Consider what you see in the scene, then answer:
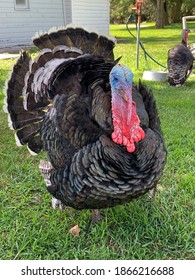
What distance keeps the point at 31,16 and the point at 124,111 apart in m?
13.1

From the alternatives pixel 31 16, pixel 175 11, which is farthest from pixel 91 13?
pixel 175 11

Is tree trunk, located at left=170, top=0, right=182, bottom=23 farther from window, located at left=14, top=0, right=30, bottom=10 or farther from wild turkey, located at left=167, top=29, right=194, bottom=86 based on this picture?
wild turkey, located at left=167, top=29, right=194, bottom=86

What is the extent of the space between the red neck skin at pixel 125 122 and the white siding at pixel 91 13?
47.8 feet

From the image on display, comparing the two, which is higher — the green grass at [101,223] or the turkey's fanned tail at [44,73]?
the turkey's fanned tail at [44,73]

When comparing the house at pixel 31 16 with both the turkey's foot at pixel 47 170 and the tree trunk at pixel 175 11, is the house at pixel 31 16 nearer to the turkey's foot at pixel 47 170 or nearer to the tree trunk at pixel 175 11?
the turkey's foot at pixel 47 170

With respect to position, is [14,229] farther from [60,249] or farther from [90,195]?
[90,195]

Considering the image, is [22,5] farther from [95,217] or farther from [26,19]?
[95,217]

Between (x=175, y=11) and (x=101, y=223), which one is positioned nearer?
(x=101, y=223)

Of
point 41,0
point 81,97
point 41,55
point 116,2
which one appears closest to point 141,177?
point 81,97

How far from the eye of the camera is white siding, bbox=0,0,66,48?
1338cm

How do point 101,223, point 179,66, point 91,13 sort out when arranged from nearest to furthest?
point 101,223, point 179,66, point 91,13

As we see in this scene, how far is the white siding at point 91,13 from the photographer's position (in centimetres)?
1642

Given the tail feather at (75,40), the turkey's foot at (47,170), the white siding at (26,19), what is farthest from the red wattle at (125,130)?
the white siding at (26,19)

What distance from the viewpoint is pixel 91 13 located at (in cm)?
1736
